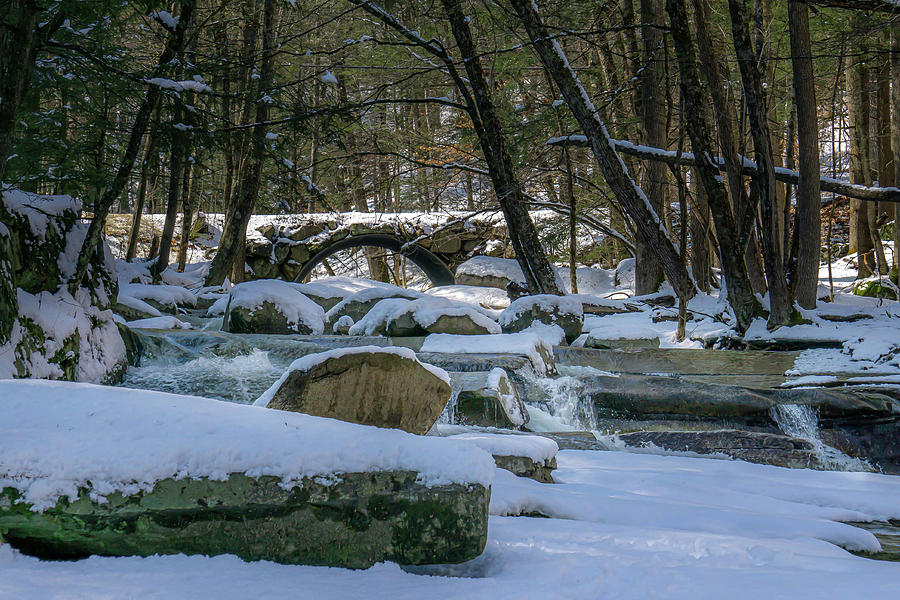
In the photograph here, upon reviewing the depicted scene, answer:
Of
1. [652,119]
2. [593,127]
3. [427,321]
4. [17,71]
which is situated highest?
[652,119]

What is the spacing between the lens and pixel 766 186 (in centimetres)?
782

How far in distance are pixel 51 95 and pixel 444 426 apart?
219 inches

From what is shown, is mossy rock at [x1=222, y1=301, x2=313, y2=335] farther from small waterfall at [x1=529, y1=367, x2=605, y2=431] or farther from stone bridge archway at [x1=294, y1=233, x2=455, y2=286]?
stone bridge archway at [x1=294, y1=233, x2=455, y2=286]

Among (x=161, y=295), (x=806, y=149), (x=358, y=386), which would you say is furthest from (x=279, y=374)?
(x=806, y=149)

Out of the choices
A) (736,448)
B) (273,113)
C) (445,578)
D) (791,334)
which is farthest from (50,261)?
(273,113)

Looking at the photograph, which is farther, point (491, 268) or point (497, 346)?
point (491, 268)

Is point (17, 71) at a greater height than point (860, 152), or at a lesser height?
lesser

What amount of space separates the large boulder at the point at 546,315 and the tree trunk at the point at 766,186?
7.07ft

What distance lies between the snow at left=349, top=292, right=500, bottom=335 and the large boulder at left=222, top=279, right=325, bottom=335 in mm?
767

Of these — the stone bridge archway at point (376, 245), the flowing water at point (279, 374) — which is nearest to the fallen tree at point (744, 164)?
the flowing water at point (279, 374)

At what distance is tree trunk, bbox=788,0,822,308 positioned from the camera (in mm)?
7898

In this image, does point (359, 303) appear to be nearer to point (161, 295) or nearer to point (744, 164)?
point (161, 295)

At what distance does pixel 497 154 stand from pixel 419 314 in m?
2.47

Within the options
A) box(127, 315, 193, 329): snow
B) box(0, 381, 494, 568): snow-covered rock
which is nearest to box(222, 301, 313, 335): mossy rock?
box(127, 315, 193, 329): snow
